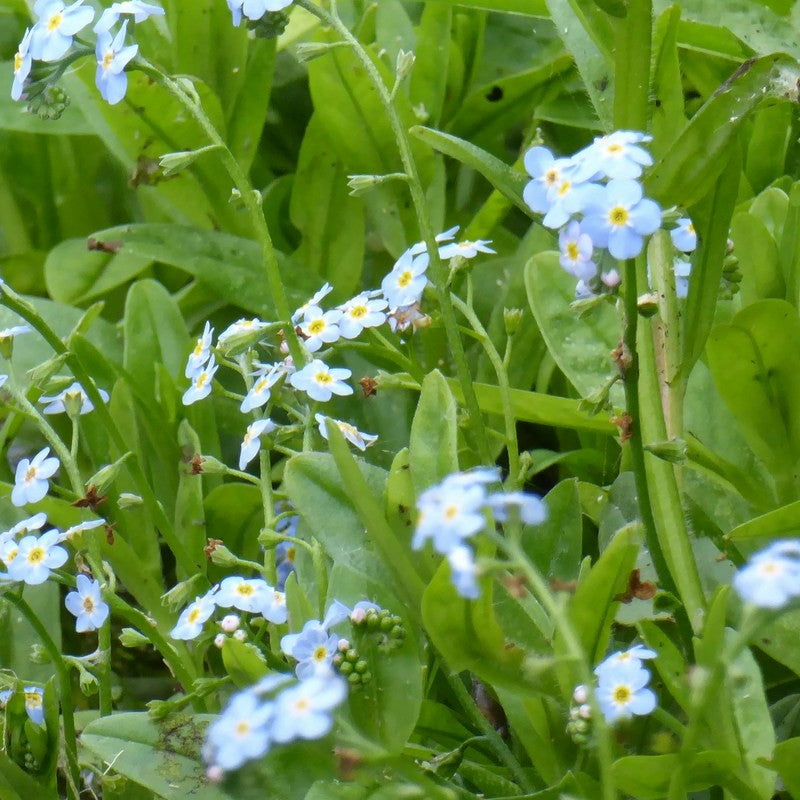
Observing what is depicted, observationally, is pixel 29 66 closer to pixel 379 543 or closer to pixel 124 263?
pixel 379 543

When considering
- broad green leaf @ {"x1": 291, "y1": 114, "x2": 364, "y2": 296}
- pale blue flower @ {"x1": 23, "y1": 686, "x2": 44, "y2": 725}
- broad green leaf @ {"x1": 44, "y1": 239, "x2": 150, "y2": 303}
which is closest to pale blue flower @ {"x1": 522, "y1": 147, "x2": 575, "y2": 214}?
pale blue flower @ {"x1": 23, "y1": 686, "x2": 44, "y2": 725}

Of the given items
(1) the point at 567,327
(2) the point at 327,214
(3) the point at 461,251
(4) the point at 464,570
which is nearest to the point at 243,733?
(4) the point at 464,570

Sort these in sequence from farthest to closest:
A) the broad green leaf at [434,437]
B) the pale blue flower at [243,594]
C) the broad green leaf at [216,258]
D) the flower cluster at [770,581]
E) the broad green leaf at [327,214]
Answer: the broad green leaf at [327,214], the broad green leaf at [216,258], the pale blue flower at [243,594], the broad green leaf at [434,437], the flower cluster at [770,581]

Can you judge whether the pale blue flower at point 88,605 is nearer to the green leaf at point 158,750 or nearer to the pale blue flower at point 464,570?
the green leaf at point 158,750

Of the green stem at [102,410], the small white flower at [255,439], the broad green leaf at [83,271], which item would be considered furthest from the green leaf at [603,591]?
the broad green leaf at [83,271]

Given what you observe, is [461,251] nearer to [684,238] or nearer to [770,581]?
[684,238]

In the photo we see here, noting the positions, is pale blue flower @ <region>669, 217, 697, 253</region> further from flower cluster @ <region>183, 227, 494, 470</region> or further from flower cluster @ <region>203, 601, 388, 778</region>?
flower cluster @ <region>203, 601, 388, 778</region>
